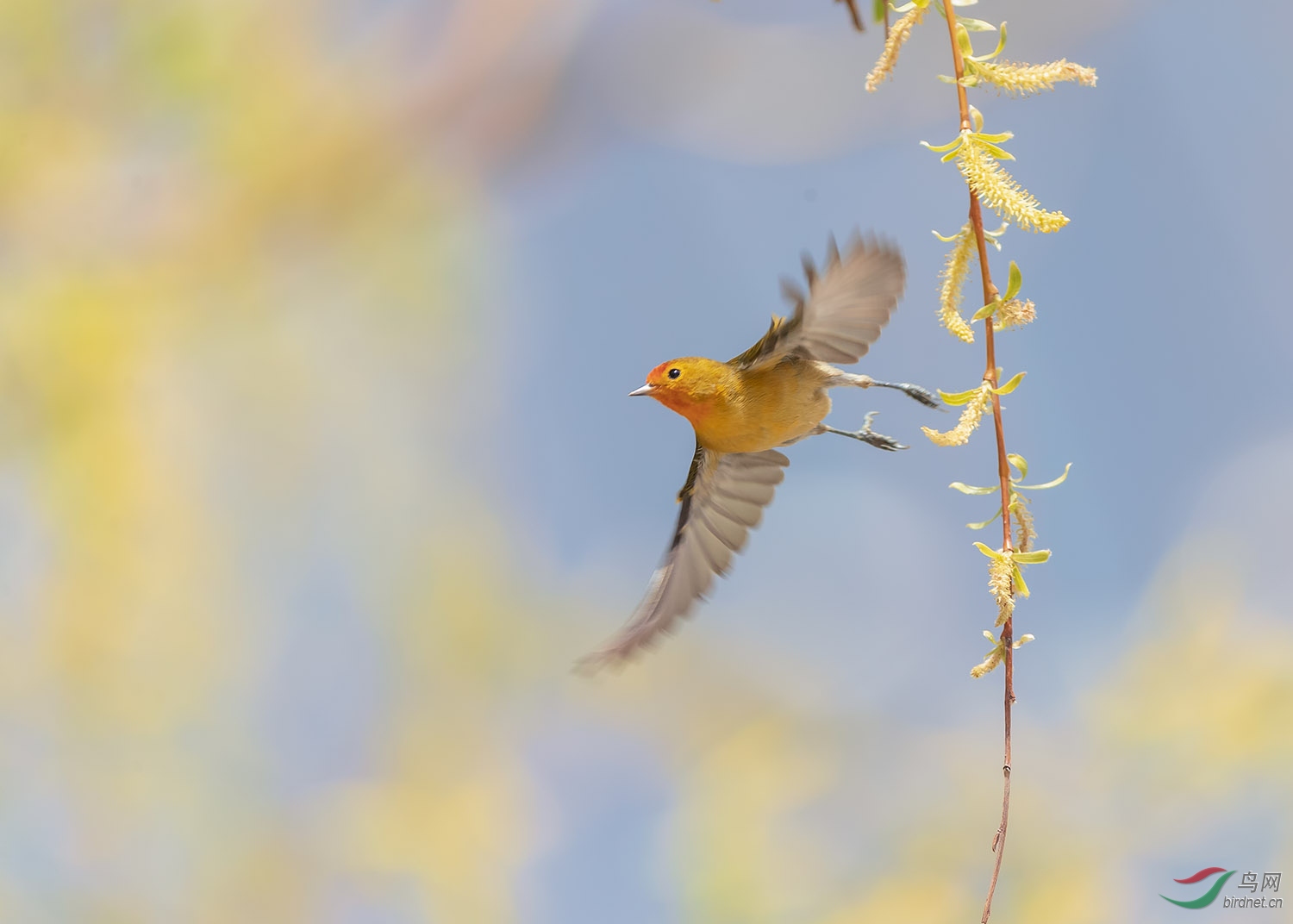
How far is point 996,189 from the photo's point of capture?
2.00 ft

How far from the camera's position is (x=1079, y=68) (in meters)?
0.63

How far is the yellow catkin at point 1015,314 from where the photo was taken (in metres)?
0.62

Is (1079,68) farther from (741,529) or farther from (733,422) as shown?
(741,529)

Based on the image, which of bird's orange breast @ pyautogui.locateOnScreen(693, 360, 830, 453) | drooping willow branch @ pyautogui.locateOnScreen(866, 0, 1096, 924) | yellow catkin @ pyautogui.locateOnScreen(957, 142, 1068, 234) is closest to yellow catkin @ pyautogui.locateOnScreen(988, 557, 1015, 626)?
drooping willow branch @ pyautogui.locateOnScreen(866, 0, 1096, 924)

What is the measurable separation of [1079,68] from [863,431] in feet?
1.67

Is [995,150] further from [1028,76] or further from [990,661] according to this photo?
[990,661]

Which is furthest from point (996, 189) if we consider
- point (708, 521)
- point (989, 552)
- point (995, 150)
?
point (708, 521)

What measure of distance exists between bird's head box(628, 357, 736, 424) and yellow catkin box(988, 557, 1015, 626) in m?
0.35

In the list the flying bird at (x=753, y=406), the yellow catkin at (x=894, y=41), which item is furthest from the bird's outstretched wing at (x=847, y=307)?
the yellow catkin at (x=894, y=41)

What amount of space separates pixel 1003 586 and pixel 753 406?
37cm

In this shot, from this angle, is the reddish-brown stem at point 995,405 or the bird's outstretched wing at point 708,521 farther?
the bird's outstretched wing at point 708,521

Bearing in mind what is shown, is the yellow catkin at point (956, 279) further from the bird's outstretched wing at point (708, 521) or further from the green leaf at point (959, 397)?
the bird's outstretched wing at point (708, 521)

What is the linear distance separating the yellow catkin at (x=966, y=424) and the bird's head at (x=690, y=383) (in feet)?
1.03

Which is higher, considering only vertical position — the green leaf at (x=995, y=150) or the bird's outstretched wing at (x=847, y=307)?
the bird's outstretched wing at (x=847, y=307)
